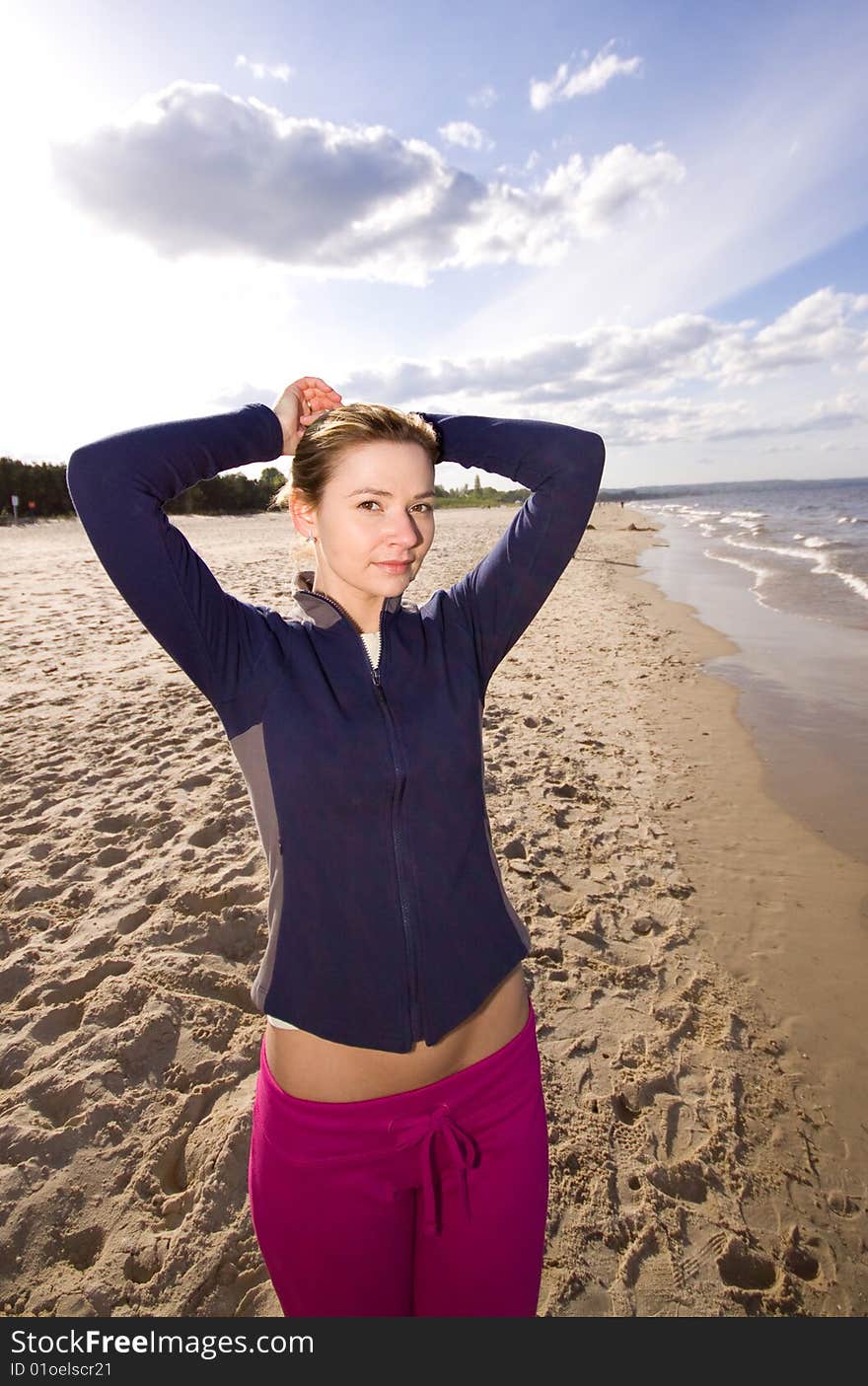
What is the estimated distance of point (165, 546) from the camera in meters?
1.60

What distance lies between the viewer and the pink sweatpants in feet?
5.15

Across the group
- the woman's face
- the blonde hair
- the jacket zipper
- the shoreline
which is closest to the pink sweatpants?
the jacket zipper

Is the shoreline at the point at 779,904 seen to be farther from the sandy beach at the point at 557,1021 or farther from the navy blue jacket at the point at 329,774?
the navy blue jacket at the point at 329,774

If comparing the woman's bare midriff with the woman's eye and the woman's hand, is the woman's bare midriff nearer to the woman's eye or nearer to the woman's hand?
the woman's eye

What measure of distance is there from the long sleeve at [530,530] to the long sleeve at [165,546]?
0.64 m

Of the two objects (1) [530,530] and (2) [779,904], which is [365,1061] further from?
(2) [779,904]

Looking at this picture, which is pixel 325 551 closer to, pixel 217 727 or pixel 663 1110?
pixel 663 1110

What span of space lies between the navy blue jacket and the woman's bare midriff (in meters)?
0.05

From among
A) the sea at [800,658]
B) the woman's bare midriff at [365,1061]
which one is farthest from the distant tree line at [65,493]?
the woman's bare midriff at [365,1061]

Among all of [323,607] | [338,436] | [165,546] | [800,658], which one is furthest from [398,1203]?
[800,658]

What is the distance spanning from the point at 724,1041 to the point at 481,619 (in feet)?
10.0

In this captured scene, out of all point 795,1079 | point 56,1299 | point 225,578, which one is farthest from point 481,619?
point 225,578

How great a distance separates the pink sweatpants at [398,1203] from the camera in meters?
1.57

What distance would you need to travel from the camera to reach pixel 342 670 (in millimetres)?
1800
